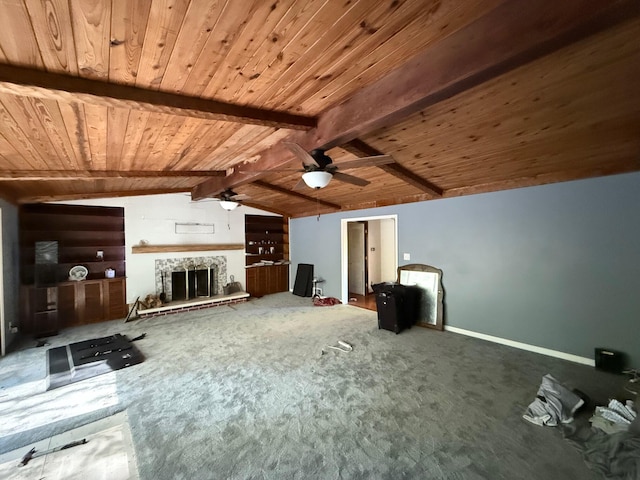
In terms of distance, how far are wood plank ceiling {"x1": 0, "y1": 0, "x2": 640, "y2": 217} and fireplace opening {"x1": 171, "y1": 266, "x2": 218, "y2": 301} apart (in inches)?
132

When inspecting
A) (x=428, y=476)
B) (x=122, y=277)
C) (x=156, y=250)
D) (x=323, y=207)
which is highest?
(x=323, y=207)

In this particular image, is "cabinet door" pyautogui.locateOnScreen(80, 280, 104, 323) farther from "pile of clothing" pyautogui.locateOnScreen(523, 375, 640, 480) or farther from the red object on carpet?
"pile of clothing" pyautogui.locateOnScreen(523, 375, 640, 480)

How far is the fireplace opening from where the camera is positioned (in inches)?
252

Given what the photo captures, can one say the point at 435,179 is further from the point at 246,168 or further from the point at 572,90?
the point at 246,168

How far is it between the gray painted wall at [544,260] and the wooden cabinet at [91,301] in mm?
6155

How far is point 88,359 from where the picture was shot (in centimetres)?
370

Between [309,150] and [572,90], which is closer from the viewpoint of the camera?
[572,90]

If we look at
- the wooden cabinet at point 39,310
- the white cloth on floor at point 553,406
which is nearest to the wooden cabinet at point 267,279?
the wooden cabinet at point 39,310

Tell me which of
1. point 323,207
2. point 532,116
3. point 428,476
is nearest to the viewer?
point 428,476

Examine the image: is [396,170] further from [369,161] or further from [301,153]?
[301,153]

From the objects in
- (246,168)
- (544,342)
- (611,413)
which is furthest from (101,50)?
(544,342)

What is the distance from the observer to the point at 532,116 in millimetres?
2418

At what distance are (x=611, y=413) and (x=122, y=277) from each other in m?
7.58

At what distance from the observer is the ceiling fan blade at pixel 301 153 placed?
7.86 ft
